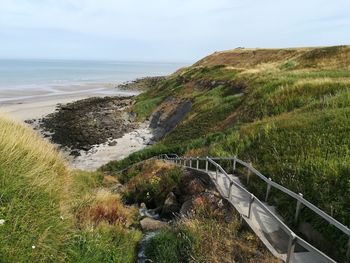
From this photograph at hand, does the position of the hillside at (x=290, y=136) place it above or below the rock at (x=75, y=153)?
above

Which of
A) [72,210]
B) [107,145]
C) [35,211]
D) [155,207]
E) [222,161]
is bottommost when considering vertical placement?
[107,145]

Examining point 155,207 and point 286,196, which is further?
point 155,207

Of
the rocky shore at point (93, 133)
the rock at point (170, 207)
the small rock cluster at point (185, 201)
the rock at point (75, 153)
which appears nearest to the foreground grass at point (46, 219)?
the small rock cluster at point (185, 201)

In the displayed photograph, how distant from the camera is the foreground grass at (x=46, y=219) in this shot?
5758 millimetres

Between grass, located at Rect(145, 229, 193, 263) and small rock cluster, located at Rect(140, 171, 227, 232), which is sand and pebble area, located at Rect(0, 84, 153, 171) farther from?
grass, located at Rect(145, 229, 193, 263)

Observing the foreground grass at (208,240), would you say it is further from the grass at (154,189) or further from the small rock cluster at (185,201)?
the grass at (154,189)

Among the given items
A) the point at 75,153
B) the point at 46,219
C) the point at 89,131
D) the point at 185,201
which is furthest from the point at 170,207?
the point at 89,131

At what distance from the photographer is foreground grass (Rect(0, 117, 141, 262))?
5758 millimetres

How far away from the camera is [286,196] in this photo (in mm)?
9555

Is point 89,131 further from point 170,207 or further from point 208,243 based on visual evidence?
point 208,243

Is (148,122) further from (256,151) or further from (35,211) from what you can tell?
(35,211)

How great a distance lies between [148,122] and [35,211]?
45.1m

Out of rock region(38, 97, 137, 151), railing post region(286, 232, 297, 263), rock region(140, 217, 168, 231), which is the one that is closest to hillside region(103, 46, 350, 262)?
railing post region(286, 232, 297, 263)

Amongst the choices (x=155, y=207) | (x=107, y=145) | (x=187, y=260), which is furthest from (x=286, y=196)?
(x=107, y=145)
